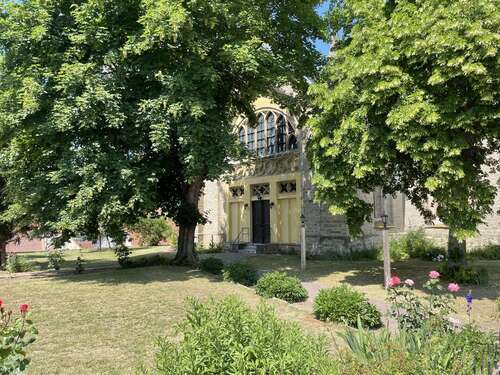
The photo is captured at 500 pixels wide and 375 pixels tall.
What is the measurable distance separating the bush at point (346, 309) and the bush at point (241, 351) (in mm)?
4344

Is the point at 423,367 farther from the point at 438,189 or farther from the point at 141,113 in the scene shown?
the point at 141,113

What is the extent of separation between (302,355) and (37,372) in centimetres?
385

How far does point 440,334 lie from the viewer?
507cm

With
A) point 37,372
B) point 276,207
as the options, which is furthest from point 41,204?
point 276,207

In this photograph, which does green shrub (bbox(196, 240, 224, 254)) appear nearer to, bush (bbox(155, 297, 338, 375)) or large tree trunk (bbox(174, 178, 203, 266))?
large tree trunk (bbox(174, 178, 203, 266))

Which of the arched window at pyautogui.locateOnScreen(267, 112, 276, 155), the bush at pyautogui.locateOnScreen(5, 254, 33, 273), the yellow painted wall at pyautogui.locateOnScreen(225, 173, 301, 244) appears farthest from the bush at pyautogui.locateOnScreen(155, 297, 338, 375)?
the arched window at pyautogui.locateOnScreen(267, 112, 276, 155)

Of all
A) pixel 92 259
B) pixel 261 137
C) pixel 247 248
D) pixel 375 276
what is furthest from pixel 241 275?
pixel 92 259

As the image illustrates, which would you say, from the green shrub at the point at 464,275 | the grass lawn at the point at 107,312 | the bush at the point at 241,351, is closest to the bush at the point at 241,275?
the grass lawn at the point at 107,312

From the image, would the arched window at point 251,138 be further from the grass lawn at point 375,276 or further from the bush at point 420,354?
the bush at point 420,354

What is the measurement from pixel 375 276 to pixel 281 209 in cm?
1020

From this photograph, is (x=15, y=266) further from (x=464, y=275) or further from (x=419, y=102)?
(x=464, y=275)

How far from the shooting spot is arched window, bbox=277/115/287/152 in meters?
24.2

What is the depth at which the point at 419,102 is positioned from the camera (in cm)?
967

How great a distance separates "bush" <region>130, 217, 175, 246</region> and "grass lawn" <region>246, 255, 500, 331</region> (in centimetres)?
1578
